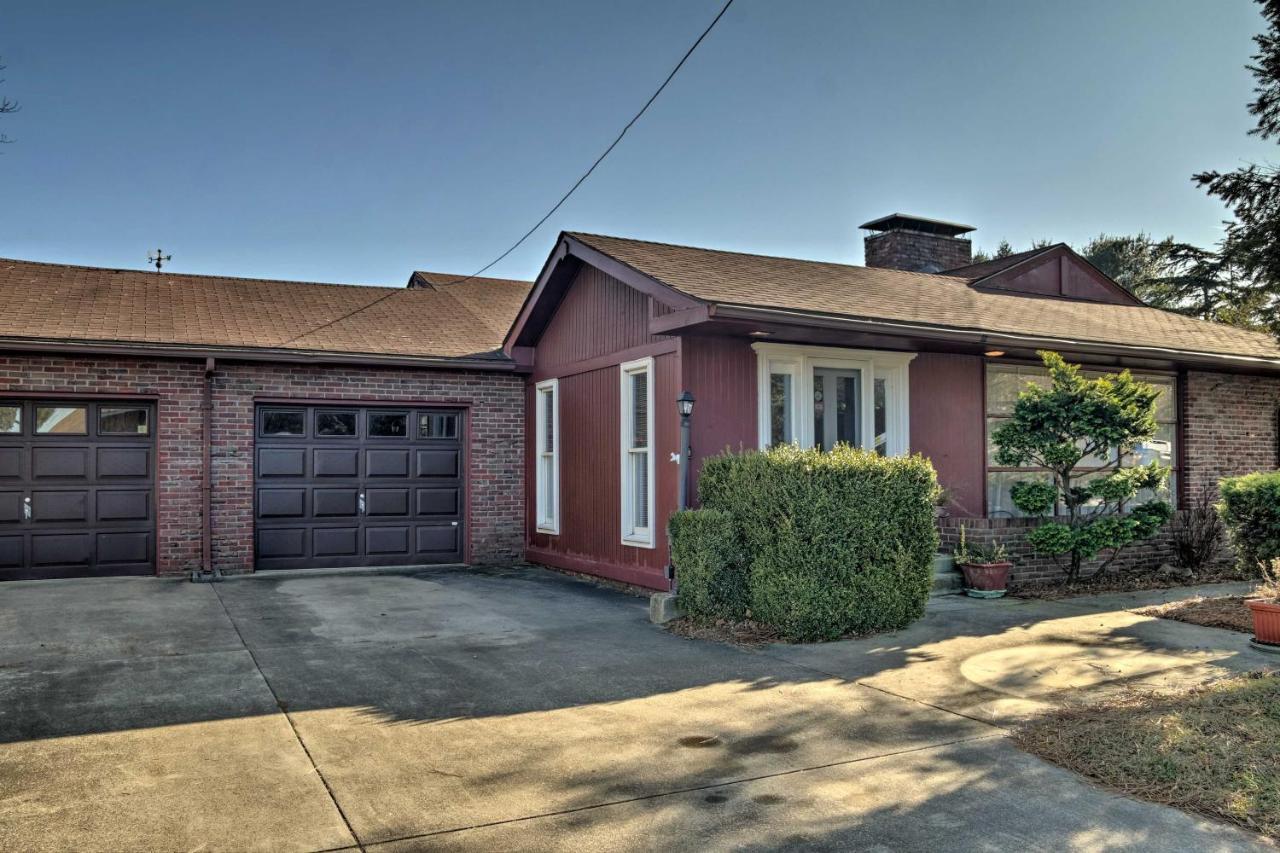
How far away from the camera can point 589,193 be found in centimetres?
1275

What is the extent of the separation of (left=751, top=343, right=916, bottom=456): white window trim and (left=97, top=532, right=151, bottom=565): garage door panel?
7727mm

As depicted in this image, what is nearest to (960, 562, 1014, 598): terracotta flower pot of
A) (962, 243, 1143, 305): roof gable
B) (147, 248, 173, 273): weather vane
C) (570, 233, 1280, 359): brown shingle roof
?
(570, 233, 1280, 359): brown shingle roof

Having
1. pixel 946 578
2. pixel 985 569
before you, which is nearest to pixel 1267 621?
pixel 985 569

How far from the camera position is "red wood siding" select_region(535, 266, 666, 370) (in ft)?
35.5

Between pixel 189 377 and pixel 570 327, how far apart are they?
4800mm

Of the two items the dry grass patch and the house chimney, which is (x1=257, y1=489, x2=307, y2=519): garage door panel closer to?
the dry grass patch

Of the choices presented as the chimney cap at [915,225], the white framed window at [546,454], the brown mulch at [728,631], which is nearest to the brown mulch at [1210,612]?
the brown mulch at [728,631]

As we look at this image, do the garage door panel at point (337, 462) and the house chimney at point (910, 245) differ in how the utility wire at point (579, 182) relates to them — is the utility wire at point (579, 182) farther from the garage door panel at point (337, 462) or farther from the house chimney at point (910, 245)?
the house chimney at point (910, 245)

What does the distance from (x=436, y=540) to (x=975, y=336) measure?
7577 mm

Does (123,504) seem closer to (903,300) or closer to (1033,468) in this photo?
(903,300)

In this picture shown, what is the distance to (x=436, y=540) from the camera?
13.3 meters

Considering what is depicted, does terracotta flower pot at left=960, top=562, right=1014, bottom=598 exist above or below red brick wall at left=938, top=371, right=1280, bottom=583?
below

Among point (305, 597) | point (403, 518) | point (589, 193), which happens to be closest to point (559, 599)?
point (305, 597)

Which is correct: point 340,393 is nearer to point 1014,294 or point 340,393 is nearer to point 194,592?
point 194,592
